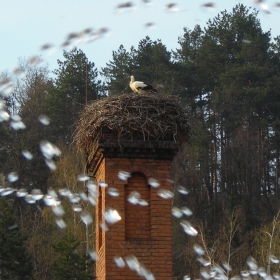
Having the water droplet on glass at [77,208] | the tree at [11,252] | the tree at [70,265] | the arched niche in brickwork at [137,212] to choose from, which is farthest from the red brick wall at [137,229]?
the tree at [11,252]

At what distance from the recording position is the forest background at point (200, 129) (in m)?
35.1

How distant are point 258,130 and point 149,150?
28.1 m

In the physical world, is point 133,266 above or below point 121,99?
below

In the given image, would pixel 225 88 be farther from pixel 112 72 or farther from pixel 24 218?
pixel 24 218

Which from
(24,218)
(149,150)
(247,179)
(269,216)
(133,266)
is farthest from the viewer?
(247,179)

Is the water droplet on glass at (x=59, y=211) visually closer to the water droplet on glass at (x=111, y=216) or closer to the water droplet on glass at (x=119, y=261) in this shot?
the water droplet on glass at (x=111, y=216)

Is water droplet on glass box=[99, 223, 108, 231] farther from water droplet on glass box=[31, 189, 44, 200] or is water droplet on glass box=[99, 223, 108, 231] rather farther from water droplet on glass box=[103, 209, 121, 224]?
water droplet on glass box=[31, 189, 44, 200]

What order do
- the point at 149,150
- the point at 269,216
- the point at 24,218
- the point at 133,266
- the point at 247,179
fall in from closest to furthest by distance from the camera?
the point at 133,266
the point at 149,150
the point at 24,218
the point at 269,216
the point at 247,179

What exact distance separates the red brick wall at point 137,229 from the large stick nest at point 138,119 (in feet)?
1.47

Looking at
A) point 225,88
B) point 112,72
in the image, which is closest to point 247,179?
point 225,88

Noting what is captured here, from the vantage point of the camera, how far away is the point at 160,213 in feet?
47.3

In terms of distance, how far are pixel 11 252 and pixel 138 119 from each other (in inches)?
474

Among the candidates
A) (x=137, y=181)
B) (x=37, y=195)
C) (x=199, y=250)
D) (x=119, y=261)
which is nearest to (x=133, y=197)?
(x=137, y=181)

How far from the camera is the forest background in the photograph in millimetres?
35125
